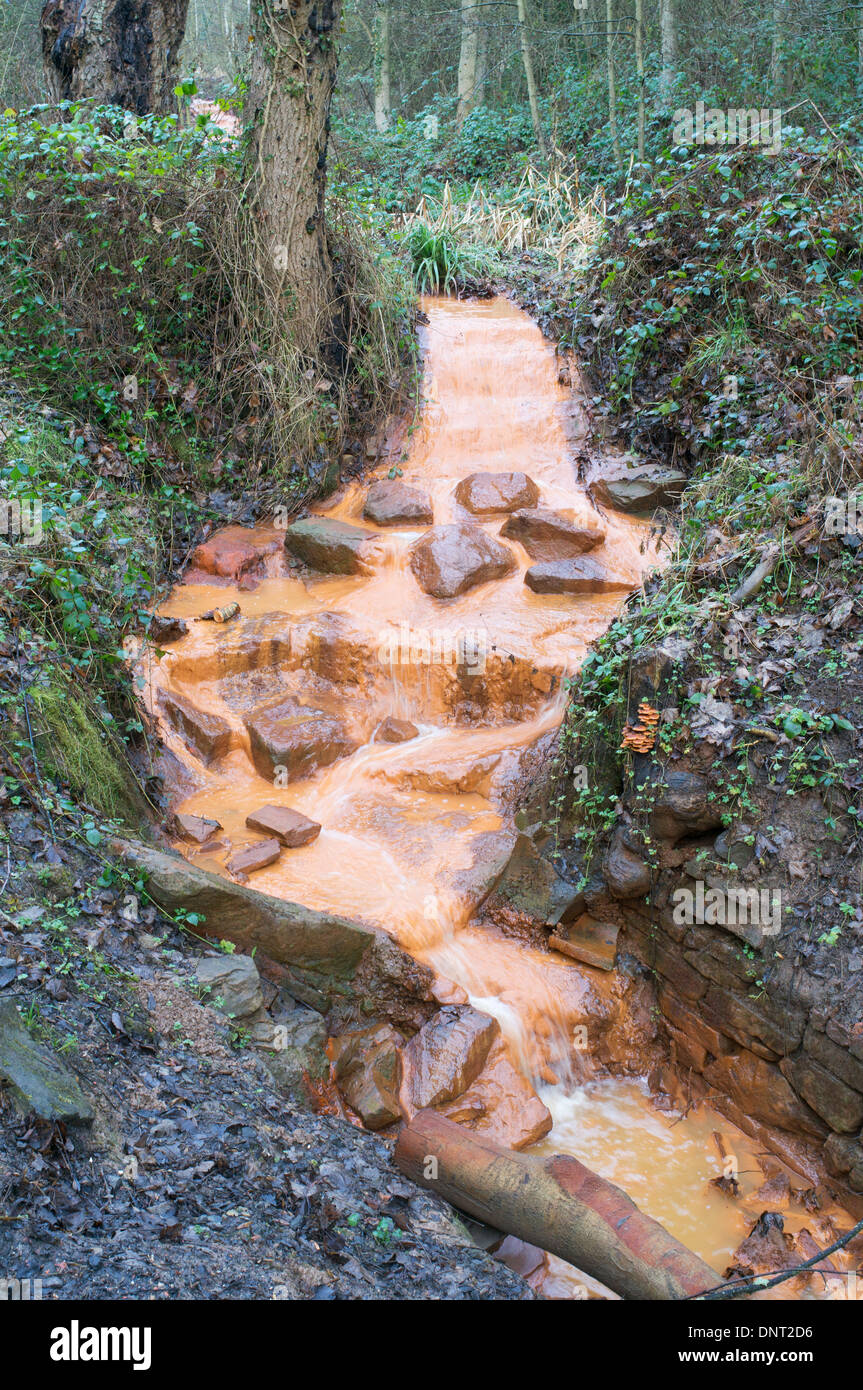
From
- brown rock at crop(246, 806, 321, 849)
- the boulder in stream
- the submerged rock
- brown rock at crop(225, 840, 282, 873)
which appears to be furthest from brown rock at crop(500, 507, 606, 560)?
the submerged rock

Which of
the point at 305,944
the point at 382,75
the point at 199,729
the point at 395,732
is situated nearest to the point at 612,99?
the point at 382,75

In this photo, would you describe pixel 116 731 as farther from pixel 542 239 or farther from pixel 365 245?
pixel 542 239

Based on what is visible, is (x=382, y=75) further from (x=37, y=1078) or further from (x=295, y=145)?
(x=37, y=1078)

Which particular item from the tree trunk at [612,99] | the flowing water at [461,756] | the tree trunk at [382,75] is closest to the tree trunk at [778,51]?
the tree trunk at [612,99]

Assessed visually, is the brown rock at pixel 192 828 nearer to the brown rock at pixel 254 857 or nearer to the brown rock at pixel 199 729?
the brown rock at pixel 254 857

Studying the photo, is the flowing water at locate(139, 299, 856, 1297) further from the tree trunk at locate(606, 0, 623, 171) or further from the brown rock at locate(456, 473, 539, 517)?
the tree trunk at locate(606, 0, 623, 171)

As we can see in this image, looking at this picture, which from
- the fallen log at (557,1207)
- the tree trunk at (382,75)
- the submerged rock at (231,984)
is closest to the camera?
the fallen log at (557,1207)

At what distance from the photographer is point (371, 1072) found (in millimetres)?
4055

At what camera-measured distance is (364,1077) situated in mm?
4035

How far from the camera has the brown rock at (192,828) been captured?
16.4 ft

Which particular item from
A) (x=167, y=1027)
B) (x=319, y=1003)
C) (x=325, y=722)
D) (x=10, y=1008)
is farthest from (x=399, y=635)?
(x=10, y=1008)

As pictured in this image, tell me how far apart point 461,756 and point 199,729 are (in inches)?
64.5

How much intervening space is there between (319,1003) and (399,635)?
2.80m

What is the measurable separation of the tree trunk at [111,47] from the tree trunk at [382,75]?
27.8ft
